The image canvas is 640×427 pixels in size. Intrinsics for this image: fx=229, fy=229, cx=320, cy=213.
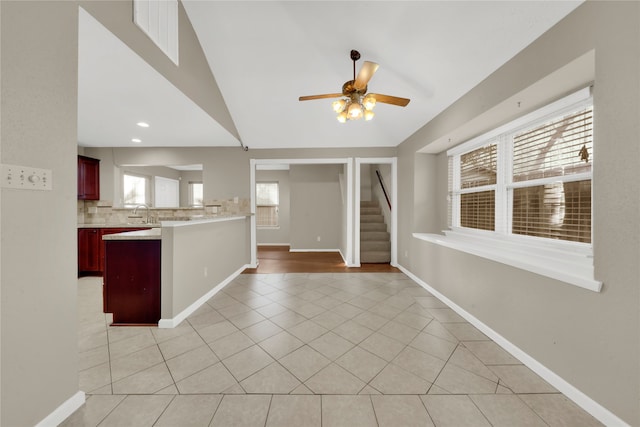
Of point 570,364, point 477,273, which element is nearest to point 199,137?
point 477,273

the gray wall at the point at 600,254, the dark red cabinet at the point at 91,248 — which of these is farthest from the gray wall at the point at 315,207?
the gray wall at the point at 600,254

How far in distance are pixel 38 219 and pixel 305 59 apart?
8.77 ft

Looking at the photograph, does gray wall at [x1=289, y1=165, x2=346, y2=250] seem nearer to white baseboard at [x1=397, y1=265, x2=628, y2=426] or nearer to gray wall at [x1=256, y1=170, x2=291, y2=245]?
gray wall at [x1=256, y1=170, x2=291, y2=245]

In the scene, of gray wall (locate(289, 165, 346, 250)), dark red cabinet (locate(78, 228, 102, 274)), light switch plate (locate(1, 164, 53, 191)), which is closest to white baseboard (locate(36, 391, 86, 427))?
light switch plate (locate(1, 164, 53, 191))

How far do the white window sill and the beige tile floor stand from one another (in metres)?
0.73

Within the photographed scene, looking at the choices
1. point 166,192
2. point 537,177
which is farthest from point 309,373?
point 166,192

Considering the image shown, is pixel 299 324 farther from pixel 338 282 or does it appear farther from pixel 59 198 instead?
pixel 59 198

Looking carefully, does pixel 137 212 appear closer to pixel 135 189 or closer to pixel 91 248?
pixel 91 248

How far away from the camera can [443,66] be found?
2221 mm

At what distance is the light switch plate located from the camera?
101 centimetres

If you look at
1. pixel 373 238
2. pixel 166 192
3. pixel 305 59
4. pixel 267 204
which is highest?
pixel 305 59

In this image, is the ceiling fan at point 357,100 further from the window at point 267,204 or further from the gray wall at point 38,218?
the window at point 267,204

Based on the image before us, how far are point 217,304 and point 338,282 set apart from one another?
5.70ft

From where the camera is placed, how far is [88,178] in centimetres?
416
